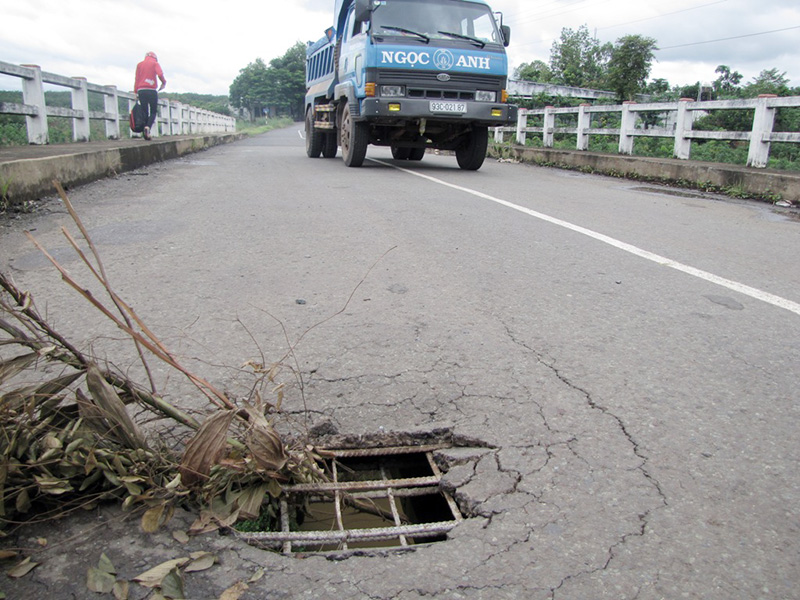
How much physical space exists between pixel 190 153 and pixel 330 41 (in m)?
5.33

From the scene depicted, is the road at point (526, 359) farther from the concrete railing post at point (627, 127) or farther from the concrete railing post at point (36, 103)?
the concrete railing post at point (627, 127)

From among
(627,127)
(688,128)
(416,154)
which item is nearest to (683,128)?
(688,128)

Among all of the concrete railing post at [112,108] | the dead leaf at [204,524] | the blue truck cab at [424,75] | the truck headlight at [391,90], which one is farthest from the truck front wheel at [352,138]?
→ the dead leaf at [204,524]

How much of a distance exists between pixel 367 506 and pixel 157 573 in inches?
25.5

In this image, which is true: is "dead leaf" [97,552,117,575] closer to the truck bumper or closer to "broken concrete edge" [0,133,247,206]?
"broken concrete edge" [0,133,247,206]

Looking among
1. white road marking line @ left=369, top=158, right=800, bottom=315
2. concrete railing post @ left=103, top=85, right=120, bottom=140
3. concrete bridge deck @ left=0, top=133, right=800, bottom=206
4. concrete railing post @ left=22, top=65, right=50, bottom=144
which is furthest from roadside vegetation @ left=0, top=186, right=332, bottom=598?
concrete railing post @ left=103, top=85, right=120, bottom=140

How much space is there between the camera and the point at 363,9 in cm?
990

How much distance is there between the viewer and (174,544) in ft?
5.39

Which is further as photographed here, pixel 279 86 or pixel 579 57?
pixel 279 86

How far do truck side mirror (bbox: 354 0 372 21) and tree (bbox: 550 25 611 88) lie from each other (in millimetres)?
42337

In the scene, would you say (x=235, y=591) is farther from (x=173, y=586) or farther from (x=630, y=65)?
(x=630, y=65)

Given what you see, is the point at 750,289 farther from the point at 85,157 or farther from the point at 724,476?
the point at 85,157

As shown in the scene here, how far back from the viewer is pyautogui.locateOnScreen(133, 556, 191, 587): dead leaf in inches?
59.6

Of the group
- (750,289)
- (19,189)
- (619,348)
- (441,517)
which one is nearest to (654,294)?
(750,289)
